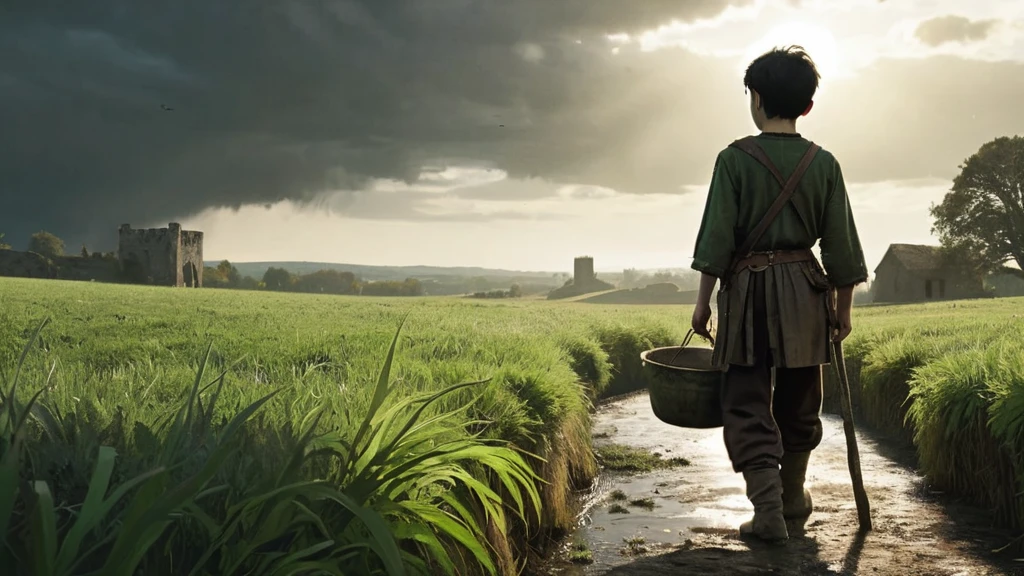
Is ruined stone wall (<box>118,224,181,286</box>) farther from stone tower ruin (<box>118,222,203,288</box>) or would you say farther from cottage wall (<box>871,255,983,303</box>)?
cottage wall (<box>871,255,983,303</box>)

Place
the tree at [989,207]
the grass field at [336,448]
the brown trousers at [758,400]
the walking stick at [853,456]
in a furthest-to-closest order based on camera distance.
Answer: the tree at [989,207] → the walking stick at [853,456] → the brown trousers at [758,400] → the grass field at [336,448]

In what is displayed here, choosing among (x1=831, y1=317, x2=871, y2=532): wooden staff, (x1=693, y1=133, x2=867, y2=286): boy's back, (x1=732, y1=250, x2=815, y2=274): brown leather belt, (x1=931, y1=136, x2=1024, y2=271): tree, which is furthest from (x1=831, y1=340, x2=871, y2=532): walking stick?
(x1=931, y1=136, x2=1024, y2=271): tree

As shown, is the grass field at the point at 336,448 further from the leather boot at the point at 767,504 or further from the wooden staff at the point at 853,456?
the leather boot at the point at 767,504

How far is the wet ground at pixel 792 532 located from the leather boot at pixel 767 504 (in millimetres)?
83

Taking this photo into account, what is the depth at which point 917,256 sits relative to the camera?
44.8 m

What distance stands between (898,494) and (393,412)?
14.2ft

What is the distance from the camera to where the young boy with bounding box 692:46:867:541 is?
14.4 ft

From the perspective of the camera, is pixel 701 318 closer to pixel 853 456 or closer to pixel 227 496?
pixel 853 456

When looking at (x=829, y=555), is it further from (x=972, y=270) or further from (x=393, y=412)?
(x=972, y=270)

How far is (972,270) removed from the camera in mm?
40406

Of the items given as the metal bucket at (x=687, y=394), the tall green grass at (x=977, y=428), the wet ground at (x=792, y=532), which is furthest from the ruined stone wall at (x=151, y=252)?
the metal bucket at (x=687, y=394)

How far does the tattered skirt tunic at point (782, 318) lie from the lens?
440 centimetres

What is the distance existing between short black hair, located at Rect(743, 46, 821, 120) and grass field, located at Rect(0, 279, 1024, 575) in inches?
85.0

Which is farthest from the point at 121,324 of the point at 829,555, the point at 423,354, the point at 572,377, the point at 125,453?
the point at 829,555
